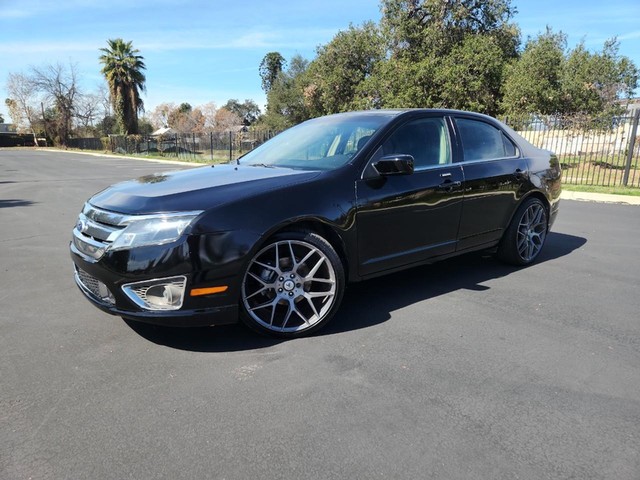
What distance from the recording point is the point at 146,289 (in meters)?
3.02

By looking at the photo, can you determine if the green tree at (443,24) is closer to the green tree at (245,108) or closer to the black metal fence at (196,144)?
the black metal fence at (196,144)

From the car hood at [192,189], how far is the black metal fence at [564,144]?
28.9ft

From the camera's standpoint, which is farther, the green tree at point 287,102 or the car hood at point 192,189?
the green tree at point 287,102

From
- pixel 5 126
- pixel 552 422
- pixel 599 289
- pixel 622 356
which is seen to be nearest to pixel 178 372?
pixel 552 422

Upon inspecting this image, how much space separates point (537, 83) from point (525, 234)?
76.8 feet

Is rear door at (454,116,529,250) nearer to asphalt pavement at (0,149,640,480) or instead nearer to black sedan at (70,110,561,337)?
black sedan at (70,110,561,337)

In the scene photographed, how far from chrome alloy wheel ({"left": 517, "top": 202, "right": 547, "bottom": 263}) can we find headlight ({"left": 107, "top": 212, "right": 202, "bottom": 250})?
368cm

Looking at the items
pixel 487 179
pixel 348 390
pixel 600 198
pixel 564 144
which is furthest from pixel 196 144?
pixel 348 390

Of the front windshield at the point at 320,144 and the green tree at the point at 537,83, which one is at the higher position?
the green tree at the point at 537,83

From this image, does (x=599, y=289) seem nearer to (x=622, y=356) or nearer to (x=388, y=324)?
(x=622, y=356)

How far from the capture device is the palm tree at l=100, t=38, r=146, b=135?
45312 mm

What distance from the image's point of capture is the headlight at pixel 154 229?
2.97m

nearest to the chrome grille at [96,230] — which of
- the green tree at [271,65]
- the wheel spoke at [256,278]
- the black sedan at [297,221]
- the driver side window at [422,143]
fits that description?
the black sedan at [297,221]

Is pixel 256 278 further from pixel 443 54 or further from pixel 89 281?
pixel 443 54
